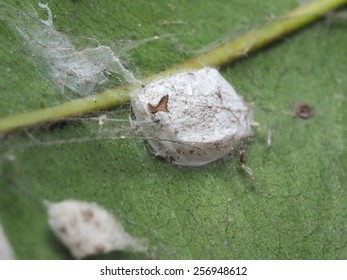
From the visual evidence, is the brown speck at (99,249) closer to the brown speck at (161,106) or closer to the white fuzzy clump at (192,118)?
the white fuzzy clump at (192,118)

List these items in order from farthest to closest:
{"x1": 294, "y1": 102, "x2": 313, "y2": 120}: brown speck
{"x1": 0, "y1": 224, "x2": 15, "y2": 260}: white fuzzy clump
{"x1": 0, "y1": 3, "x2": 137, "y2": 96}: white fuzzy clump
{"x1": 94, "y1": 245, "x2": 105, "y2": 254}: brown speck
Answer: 1. {"x1": 294, "y1": 102, "x2": 313, "y2": 120}: brown speck
2. {"x1": 0, "y1": 3, "x2": 137, "y2": 96}: white fuzzy clump
3. {"x1": 94, "y1": 245, "x2": 105, "y2": 254}: brown speck
4. {"x1": 0, "y1": 224, "x2": 15, "y2": 260}: white fuzzy clump

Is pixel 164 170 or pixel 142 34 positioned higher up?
pixel 142 34

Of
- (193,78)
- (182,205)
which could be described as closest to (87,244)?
(182,205)

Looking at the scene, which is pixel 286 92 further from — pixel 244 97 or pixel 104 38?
pixel 104 38

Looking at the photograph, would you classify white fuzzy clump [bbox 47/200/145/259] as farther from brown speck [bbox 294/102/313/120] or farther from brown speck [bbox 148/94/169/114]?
brown speck [bbox 294/102/313/120]

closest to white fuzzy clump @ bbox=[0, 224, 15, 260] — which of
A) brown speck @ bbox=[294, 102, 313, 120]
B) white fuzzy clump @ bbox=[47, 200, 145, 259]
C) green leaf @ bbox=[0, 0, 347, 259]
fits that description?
green leaf @ bbox=[0, 0, 347, 259]

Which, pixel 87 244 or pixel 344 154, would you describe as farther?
pixel 344 154

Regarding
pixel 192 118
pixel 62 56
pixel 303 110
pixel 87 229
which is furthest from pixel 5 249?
pixel 303 110
